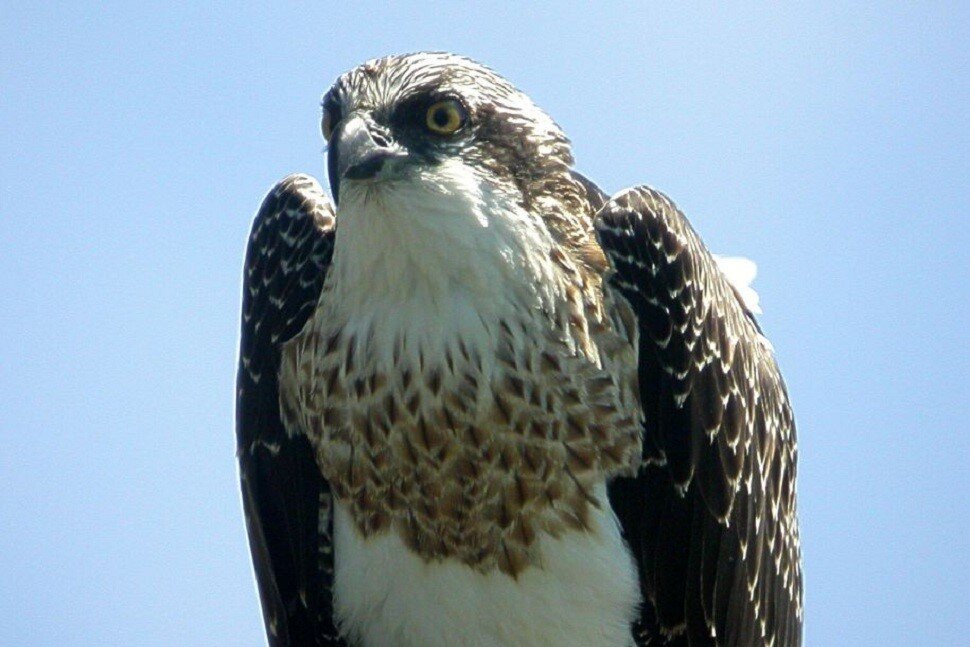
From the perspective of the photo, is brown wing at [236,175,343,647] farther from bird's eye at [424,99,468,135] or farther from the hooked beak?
bird's eye at [424,99,468,135]

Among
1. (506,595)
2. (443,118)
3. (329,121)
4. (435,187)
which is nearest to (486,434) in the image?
(506,595)

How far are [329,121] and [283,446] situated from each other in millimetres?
1398

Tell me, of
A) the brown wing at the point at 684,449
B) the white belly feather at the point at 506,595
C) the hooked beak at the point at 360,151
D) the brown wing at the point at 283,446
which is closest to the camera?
the hooked beak at the point at 360,151

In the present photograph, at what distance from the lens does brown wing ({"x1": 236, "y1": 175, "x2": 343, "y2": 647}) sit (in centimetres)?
496

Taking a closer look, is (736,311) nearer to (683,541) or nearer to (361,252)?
(683,541)

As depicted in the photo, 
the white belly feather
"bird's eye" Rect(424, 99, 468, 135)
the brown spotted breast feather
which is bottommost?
the white belly feather

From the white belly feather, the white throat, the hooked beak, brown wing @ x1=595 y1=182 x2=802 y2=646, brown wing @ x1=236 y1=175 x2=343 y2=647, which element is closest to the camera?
the hooked beak

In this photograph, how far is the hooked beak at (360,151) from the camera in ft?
13.5

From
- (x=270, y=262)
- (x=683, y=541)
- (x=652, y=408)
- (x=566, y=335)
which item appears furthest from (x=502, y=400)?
(x=270, y=262)

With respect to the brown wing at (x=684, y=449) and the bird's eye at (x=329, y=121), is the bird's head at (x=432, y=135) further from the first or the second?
the brown wing at (x=684, y=449)

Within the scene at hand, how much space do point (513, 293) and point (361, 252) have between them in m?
0.59

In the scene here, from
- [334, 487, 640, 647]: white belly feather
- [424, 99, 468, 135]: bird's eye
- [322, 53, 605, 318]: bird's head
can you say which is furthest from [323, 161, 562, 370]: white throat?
[334, 487, 640, 647]: white belly feather

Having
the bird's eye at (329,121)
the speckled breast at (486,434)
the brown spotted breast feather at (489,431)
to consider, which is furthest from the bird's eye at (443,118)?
the speckled breast at (486,434)

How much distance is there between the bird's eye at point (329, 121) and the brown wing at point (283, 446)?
56cm
